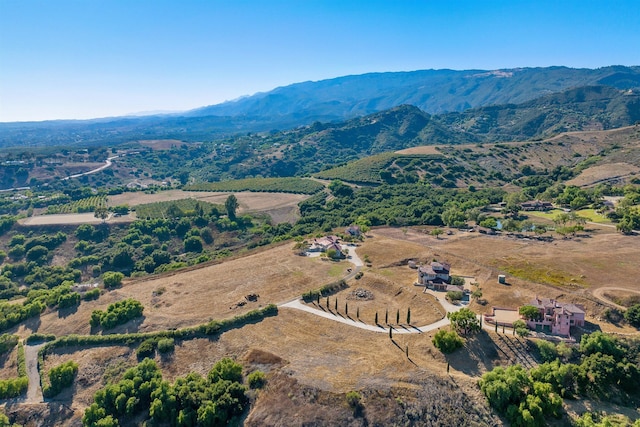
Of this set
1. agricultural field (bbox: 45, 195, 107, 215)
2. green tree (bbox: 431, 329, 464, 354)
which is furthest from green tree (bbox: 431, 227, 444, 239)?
agricultural field (bbox: 45, 195, 107, 215)

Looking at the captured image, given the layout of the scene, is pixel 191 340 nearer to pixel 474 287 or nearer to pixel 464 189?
pixel 474 287

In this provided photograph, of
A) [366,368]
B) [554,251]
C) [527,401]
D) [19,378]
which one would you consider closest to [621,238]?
[554,251]

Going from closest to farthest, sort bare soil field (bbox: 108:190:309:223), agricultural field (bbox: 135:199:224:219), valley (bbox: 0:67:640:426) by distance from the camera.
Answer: valley (bbox: 0:67:640:426), agricultural field (bbox: 135:199:224:219), bare soil field (bbox: 108:190:309:223)

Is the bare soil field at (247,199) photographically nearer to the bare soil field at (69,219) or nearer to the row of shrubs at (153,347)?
the bare soil field at (69,219)

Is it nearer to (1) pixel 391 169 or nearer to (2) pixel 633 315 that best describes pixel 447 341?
(2) pixel 633 315

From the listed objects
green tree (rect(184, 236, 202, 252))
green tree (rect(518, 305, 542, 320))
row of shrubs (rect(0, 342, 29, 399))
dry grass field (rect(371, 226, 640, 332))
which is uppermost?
green tree (rect(518, 305, 542, 320))

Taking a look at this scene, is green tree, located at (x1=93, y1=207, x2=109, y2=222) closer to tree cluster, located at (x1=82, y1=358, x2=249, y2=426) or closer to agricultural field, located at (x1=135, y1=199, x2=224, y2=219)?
agricultural field, located at (x1=135, y1=199, x2=224, y2=219)

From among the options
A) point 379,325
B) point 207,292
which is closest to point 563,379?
point 379,325
